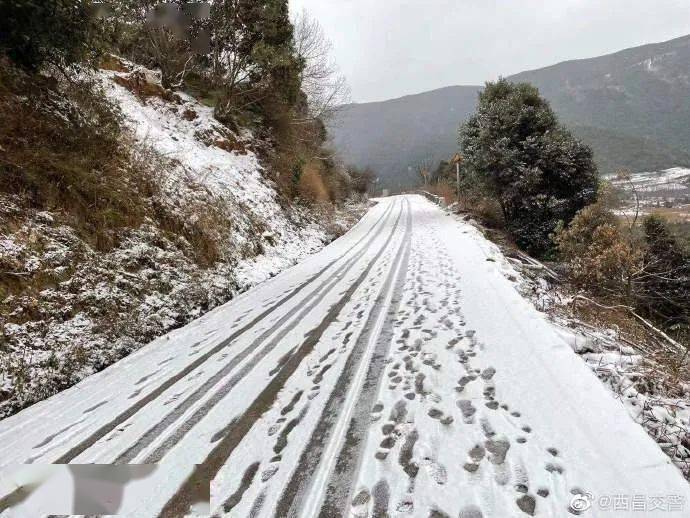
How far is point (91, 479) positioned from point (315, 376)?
2095 millimetres

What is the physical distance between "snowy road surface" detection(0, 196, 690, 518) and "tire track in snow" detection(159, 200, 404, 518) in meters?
0.01

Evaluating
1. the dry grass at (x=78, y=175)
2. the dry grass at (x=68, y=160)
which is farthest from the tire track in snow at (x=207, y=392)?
the dry grass at (x=68, y=160)

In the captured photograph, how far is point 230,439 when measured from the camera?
3092 millimetres

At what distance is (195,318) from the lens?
6.70 m

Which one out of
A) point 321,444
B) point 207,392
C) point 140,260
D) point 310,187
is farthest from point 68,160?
point 310,187

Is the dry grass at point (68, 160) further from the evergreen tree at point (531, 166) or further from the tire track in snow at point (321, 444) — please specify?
the evergreen tree at point (531, 166)

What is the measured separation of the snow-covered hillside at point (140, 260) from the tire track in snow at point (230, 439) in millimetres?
2645

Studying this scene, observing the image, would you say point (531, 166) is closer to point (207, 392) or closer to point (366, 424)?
point (366, 424)

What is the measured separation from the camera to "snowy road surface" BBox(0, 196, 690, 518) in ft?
7.64

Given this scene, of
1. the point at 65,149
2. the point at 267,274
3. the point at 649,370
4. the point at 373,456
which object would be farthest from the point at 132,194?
the point at 649,370

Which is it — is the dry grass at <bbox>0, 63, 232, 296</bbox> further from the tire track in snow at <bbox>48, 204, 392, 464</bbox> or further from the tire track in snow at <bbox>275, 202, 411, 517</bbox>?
the tire track in snow at <bbox>275, 202, 411, 517</bbox>

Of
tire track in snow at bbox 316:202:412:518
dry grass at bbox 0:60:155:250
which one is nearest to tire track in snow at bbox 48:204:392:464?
tire track in snow at bbox 316:202:412:518

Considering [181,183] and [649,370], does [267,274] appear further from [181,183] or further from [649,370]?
[649,370]

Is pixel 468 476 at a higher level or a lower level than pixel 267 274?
lower
